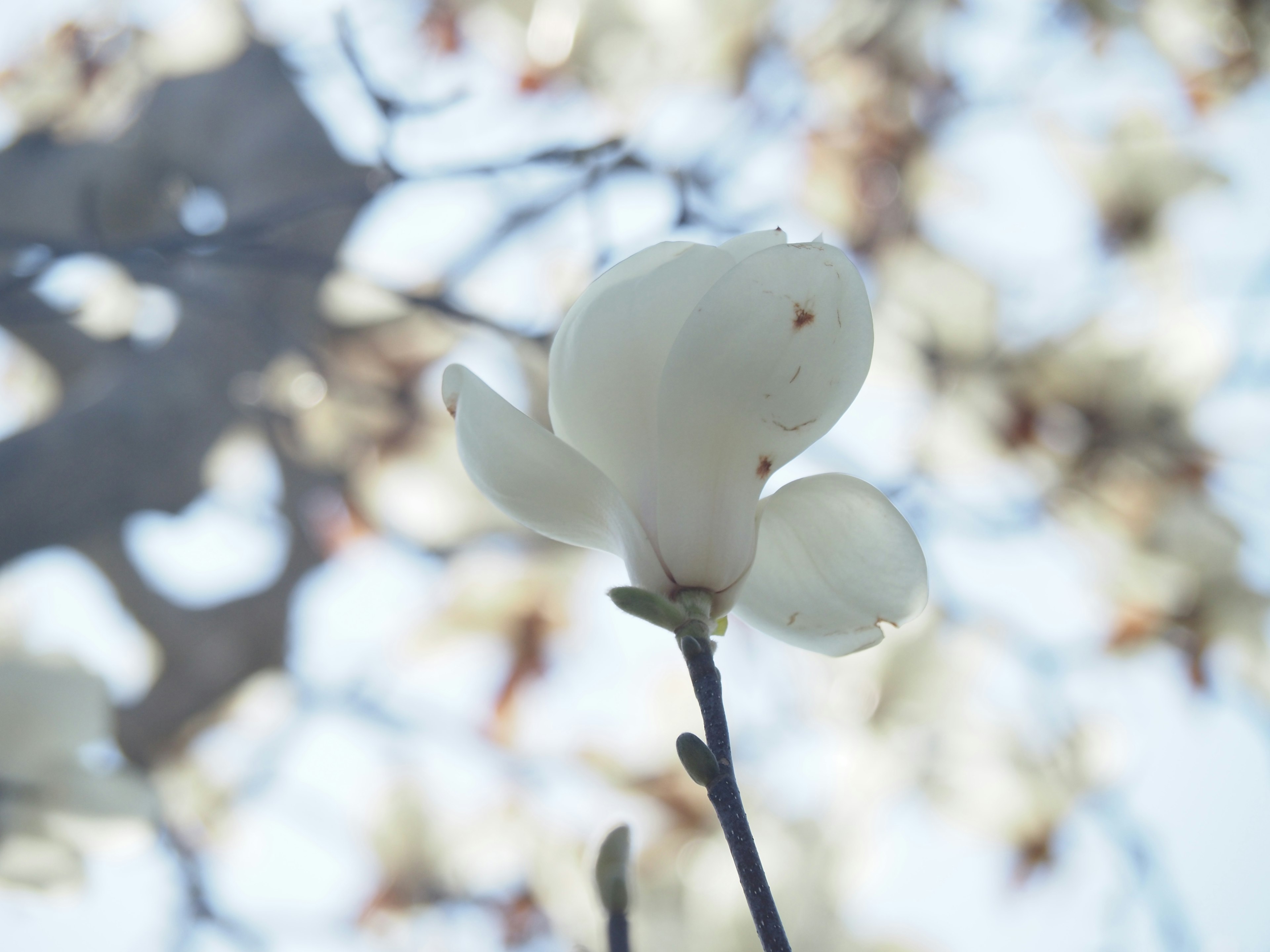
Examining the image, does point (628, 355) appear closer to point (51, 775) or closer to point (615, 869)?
point (615, 869)

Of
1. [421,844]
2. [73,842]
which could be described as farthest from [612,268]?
A: [421,844]

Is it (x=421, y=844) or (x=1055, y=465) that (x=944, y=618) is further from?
(x=421, y=844)

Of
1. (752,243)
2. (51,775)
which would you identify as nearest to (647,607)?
(752,243)

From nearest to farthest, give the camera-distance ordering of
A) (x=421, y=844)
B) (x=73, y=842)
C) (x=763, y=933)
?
(x=763, y=933)
(x=73, y=842)
(x=421, y=844)

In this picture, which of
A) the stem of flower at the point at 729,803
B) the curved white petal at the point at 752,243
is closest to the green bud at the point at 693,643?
the stem of flower at the point at 729,803

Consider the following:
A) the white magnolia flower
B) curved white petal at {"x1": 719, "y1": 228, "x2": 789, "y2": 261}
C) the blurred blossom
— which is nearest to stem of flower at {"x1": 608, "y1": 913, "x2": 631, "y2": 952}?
the white magnolia flower

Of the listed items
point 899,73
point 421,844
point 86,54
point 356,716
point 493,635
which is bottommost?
point 421,844

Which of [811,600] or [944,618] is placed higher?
[811,600]
